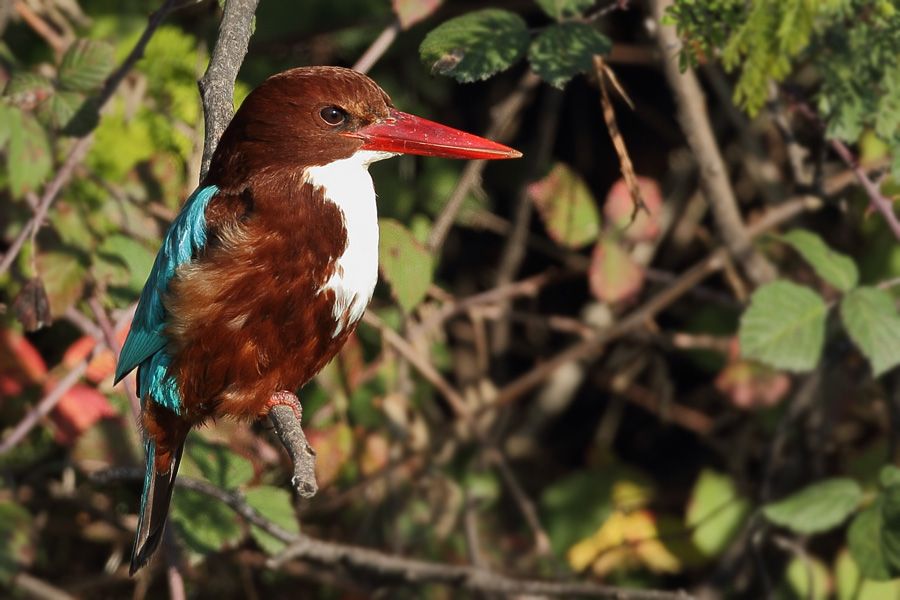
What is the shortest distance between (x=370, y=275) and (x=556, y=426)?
202 cm

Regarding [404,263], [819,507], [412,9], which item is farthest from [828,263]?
[412,9]

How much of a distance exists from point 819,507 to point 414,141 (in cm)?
117

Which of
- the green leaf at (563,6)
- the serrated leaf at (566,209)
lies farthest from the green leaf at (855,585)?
the green leaf at (563,6)

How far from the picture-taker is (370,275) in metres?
2.16

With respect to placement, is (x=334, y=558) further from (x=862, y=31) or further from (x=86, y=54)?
(x=862, y=31)

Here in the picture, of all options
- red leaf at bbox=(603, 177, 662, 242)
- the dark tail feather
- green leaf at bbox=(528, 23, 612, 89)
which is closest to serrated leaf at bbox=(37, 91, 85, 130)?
the dark tail feather

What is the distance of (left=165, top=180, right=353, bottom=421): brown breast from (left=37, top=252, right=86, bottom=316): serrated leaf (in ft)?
1.69

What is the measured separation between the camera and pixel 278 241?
2076mm

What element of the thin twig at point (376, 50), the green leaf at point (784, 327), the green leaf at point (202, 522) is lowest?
the green leaf at point (202, 522)

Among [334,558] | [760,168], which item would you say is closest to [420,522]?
[334,558]

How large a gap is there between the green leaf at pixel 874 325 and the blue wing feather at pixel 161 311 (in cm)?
122

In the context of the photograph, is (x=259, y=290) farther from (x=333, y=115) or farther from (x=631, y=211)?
(x=631, y=211)

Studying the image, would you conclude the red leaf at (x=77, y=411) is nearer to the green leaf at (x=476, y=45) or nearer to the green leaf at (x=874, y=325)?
the green leaf at (x=476, y=45)

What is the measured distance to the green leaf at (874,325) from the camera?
7.99 feet
